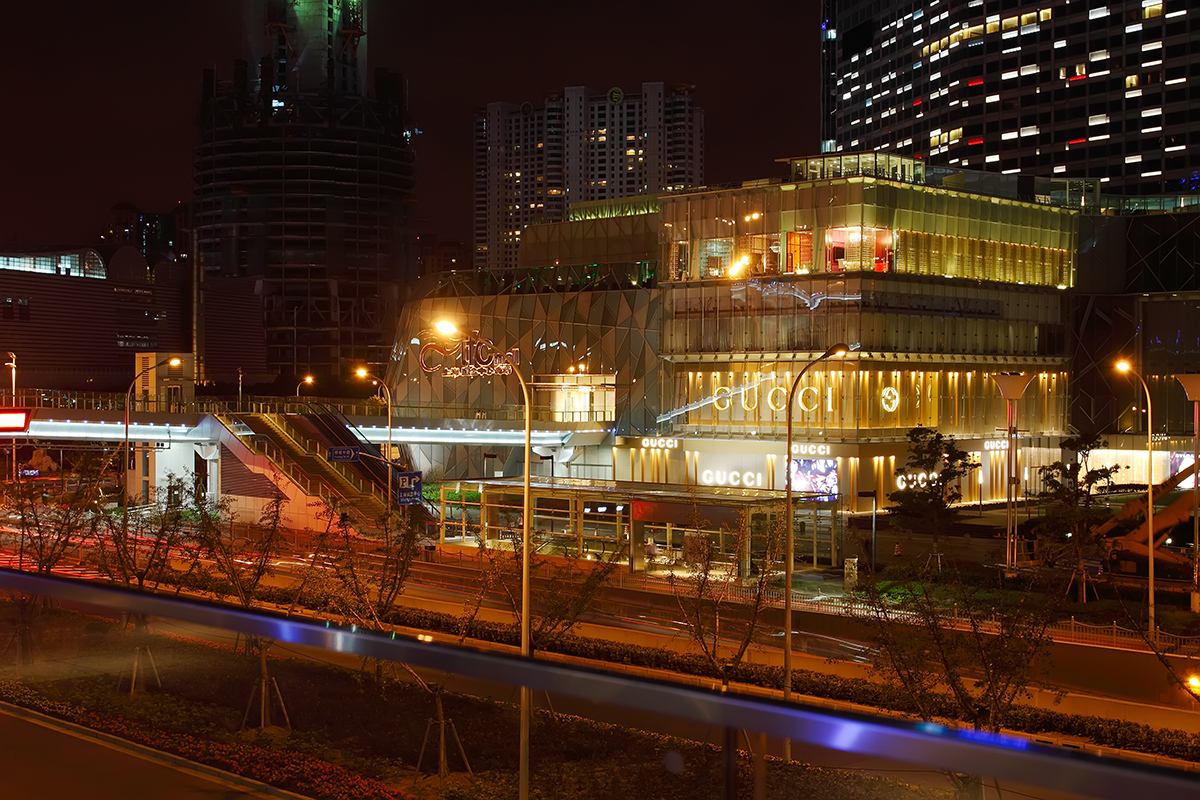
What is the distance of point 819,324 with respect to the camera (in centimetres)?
7312

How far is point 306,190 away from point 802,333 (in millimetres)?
102600

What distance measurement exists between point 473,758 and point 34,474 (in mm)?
79426

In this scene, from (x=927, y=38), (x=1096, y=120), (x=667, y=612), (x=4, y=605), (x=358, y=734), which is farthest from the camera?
(x=927, y=38)

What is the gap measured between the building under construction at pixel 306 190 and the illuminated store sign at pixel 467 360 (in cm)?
6477

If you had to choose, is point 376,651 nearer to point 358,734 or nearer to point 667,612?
point 358,734

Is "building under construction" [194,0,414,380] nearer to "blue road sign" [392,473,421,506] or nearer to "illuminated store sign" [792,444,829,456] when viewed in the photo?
"illuminated store sign" [792,444,829,456]

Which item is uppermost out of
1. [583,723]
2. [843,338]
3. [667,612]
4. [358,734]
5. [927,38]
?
[927,38]

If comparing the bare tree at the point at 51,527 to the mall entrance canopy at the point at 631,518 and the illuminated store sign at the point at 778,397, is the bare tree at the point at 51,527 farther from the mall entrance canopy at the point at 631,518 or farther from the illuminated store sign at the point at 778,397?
the illuminated store sign at the point at 778,397

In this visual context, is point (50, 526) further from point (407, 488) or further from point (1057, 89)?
point (1057, 89)

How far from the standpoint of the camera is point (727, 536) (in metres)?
44.4

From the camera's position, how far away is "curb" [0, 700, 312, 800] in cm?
621

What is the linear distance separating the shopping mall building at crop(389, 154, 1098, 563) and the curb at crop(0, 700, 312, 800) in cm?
6445

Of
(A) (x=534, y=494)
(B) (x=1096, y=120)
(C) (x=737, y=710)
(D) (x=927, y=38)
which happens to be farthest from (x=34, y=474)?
(D) (x=927, y=38)

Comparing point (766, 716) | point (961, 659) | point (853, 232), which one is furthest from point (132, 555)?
point (853, 232)
